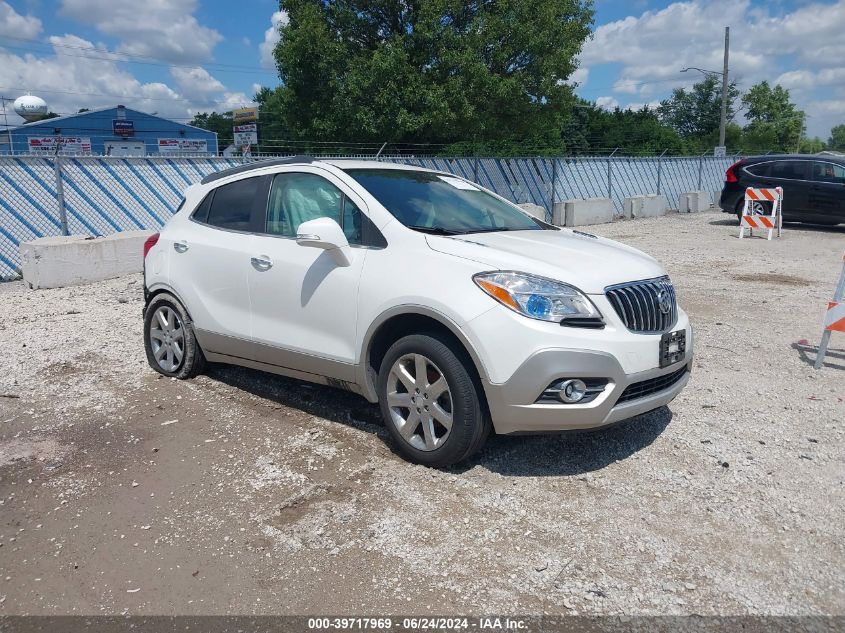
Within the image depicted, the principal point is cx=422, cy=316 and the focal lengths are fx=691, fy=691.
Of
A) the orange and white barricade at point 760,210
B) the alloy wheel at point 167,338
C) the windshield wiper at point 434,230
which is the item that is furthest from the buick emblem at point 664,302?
the orange and white barricade at point 760,210

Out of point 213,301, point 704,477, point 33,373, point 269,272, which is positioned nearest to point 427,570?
point 704,477

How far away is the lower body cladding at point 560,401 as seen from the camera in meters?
3.47

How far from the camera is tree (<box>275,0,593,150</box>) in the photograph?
18.5 metres

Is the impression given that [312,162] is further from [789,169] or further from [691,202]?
[691,202]

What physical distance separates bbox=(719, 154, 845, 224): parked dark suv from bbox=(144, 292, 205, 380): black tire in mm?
14892

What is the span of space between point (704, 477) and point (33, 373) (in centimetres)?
537

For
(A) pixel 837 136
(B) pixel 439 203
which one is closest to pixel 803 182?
(B) pixel 439 203

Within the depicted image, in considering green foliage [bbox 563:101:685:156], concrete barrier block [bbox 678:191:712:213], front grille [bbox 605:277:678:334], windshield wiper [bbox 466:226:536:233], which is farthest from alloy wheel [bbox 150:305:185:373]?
green foliage [bbox 563:101:685:156]

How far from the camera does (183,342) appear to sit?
5.49 metres

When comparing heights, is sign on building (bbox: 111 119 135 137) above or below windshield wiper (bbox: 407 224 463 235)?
above

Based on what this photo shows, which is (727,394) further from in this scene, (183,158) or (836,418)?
(183,158)

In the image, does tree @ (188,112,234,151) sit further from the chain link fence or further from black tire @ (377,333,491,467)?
black tire @ (377,333,491,467)

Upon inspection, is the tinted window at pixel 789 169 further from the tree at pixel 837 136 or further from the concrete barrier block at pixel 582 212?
the tree at pixel 837 136

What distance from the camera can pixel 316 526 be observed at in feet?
11.2
